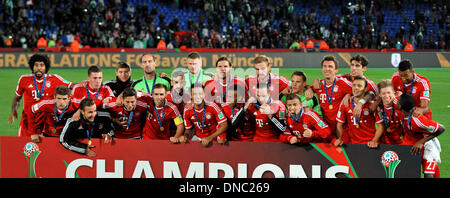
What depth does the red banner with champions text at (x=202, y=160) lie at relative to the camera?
217 inches

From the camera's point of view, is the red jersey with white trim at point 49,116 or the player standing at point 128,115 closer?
the player standing at point 128,115

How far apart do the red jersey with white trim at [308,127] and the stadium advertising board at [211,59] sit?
723 inches

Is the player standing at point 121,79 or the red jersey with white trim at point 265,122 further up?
the player standing at point 121,79

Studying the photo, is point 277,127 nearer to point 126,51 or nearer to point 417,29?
point 126,51

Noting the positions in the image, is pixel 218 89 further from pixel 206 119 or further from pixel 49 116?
pixel 49 116

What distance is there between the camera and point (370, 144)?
5.46m

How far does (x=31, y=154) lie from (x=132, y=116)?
135 cm

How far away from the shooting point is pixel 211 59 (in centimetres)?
2538

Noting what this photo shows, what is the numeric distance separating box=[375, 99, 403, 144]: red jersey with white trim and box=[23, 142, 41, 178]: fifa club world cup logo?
3.96 m

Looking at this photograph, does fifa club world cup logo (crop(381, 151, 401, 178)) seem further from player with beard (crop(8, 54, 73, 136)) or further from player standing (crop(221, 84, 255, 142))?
player with beard (crop(8, 54, 73, 136))

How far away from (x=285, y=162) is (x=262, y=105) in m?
0.99

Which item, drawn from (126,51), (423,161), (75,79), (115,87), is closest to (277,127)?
(423,161)

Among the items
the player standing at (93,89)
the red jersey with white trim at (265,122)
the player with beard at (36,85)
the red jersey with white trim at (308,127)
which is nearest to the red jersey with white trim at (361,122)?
the red jersey with white trim at (308,127)

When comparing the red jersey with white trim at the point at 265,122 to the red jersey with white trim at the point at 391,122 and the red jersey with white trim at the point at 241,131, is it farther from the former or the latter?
the red jersey with white trim at the point at 391,122
